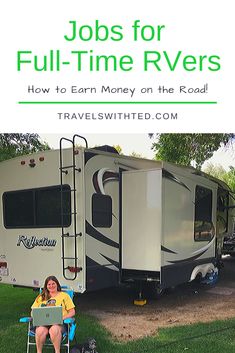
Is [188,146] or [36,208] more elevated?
[188,146]

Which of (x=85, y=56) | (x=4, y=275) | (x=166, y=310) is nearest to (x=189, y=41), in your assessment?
(x=85, y=56)

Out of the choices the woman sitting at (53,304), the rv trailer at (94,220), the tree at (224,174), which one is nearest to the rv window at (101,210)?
the rv trailer at (94,220)

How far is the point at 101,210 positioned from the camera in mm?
6574

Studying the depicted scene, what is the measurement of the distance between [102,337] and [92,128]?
2.75 metres

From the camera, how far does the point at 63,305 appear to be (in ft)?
16.1

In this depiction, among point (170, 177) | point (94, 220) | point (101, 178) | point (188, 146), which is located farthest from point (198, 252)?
point (188, 146)

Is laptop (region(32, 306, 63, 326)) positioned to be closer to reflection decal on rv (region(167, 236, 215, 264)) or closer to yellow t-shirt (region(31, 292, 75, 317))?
yellow t-shirt (region(31, 292, 75, 317))

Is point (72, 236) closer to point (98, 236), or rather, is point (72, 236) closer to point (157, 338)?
point (98, 236)

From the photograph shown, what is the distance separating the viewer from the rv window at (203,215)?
779 centimetres

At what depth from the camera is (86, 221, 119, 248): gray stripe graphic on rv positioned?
6312 millimetres

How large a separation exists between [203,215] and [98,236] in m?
2.54

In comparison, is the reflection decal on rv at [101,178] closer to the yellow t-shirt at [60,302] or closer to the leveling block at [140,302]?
the yellow t-shirt at [60,302]

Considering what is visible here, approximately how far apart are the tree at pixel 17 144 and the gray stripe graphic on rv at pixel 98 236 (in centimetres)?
429

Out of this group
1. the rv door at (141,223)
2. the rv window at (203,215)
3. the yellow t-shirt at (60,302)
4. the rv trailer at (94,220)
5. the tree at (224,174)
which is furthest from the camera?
the tree at (224,174)
